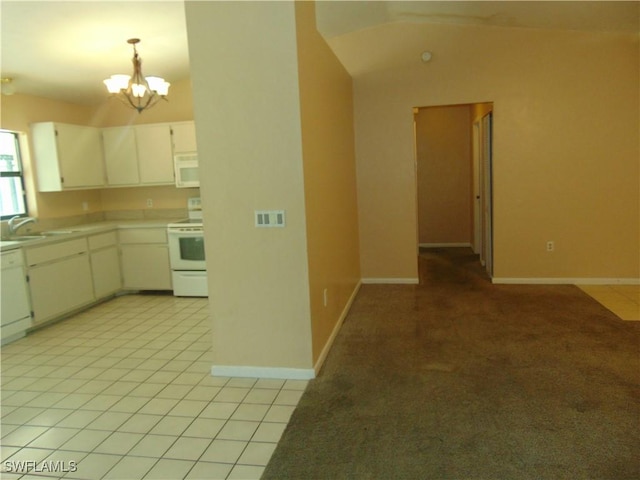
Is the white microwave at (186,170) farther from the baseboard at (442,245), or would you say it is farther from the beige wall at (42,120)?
the baseboard at (442,245)

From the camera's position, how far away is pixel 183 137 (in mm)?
5461

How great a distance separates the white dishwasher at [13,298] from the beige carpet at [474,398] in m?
2.91

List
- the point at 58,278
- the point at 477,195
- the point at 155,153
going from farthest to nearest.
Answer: the point at 477,195, the point at 155,153, the point at 58,278

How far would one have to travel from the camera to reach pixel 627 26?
439cm

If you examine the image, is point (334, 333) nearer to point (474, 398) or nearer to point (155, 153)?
point (474, 398)

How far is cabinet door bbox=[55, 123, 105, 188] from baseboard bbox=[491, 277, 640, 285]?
16.4 ft

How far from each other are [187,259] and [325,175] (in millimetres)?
A: 2410

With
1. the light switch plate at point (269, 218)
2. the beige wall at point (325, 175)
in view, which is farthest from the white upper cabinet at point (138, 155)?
the light switch plate at point (269, 218)

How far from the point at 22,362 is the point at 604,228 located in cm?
579

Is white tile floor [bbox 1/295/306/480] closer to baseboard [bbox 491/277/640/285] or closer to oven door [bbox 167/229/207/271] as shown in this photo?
oven door [bbox 167/229/207/271]

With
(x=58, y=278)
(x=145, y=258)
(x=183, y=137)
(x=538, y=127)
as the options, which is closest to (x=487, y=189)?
(x=538, y=127)

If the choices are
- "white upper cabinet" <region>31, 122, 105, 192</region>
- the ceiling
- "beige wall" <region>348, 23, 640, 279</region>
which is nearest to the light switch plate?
the ceiling

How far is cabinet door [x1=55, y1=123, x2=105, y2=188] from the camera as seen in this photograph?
5038 mm

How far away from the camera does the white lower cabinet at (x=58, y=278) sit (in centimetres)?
427
